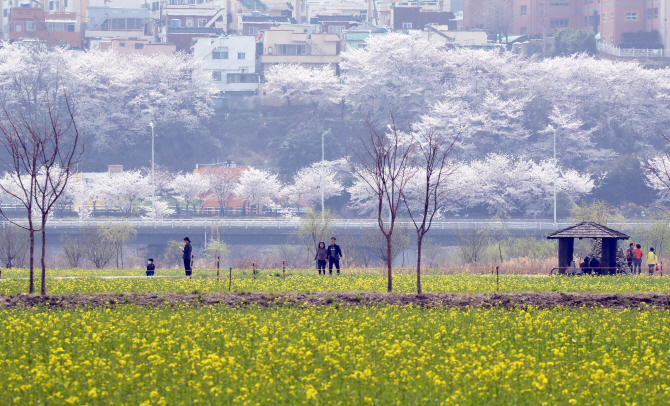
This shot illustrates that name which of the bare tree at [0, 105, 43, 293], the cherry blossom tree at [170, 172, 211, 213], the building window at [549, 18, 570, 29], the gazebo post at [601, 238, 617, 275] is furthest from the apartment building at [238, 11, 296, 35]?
the gazebo post at [601, 238, 617, 275]

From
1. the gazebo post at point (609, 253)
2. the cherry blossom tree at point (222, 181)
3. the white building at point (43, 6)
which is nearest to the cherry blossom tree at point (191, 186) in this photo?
the cherry blossom tree at point (222, 181)

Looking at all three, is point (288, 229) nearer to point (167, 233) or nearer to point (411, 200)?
point (167, 233)

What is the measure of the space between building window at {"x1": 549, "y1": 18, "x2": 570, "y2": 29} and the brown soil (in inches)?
4471

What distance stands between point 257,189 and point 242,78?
37.7 metres

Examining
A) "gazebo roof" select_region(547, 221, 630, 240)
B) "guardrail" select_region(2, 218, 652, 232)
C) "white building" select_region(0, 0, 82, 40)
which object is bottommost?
"guardrail" select_region(2, 218, 652, 232)

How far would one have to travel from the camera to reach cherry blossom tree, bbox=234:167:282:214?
8312 centimetres

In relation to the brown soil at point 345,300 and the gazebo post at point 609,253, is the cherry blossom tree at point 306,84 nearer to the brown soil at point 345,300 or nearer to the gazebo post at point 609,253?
the gazebo post at point 609,253

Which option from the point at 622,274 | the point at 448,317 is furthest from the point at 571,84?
the point at 448,317

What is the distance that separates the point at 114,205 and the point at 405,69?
127 ft

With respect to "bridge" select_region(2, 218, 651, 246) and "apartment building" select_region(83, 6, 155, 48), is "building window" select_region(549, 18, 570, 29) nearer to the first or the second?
"apartment building" select_region(83, 6, 155, 48)

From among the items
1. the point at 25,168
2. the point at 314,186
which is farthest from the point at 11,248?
the point at 314,186

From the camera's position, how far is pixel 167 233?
6644 centimetres

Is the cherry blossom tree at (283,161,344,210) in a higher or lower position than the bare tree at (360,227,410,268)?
higher

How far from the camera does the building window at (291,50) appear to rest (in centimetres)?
11800
